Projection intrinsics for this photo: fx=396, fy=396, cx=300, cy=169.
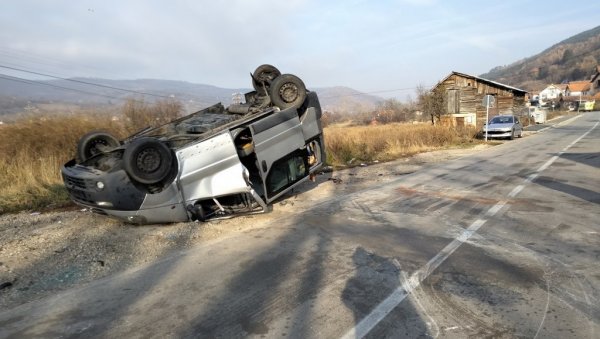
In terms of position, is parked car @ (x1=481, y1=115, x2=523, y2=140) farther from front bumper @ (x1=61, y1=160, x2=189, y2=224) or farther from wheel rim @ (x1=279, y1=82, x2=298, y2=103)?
front bumper @ (x1=61, y1=160, x2=189, y2=224)

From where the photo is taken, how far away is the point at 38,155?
12.0 metres

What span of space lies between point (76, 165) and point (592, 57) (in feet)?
636

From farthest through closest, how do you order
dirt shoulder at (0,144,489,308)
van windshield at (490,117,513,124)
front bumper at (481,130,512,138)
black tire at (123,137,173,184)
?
van windshield at (490,117,513,124), front bumper at (481,130,512,138), black tire at (123,137,173,184), dirt shoulder at (0,144,489,308)

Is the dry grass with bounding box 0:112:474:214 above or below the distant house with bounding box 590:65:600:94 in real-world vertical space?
above

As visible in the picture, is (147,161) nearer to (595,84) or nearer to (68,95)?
(68,95)

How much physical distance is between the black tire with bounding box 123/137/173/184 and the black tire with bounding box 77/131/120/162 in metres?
1.96

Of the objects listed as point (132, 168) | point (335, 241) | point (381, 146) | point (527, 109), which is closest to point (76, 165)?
point (132, 168)

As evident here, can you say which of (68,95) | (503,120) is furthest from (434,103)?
(68,95)

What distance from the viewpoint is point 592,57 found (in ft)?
506

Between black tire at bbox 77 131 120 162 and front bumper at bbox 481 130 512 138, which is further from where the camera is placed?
front bumper at bbox 481 130 512 138

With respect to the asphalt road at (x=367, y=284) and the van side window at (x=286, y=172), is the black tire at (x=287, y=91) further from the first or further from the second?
the asphalt road at (x=367, y=284)

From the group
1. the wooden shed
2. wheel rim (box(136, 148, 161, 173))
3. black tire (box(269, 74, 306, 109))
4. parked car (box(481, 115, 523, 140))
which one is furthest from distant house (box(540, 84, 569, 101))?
wheel rim (box(136, 148, 161, 173))

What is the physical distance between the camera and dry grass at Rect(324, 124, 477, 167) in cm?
1602

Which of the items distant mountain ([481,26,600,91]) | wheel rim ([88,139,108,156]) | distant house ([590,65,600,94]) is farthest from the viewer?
distant mountain ([481,26,600,91])
